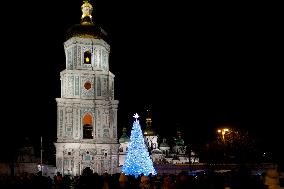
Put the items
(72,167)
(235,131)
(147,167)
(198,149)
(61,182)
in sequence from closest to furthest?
(61,182), (147,167), (72,167), (235,131), (198,149)

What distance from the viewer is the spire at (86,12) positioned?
50344 millimetres

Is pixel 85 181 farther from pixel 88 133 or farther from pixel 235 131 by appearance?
pixel 235 131

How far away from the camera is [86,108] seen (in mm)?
48031

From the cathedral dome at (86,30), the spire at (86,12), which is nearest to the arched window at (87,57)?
the cathedral dome at (86,30)

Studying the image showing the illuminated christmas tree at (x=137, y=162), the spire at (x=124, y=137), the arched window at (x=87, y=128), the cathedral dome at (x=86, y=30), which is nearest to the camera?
the illuminated christmas tree at (x=137, y=162)

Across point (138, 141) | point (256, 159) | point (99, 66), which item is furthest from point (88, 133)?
point (256, 159)

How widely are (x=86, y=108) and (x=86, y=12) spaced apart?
987cm

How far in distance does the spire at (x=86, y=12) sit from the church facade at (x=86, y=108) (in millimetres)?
646

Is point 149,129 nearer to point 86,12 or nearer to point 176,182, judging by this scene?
point 86,12

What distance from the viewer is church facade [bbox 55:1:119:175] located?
153 ft

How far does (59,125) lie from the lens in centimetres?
4725

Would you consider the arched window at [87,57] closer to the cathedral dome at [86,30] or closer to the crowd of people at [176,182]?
the cathedral dome at [86,30]

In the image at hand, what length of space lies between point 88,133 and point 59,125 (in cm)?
309

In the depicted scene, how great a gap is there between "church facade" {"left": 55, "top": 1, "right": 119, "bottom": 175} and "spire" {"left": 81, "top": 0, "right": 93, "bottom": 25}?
2.12 ft
